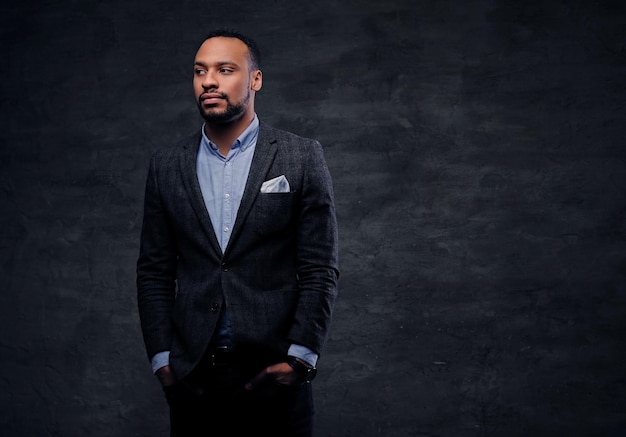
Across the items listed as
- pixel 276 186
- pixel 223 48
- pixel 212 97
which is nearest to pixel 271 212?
pixel 276 186

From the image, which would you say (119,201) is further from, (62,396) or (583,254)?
(583,254)

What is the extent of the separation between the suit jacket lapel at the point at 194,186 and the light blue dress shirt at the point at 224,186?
2 centimetres

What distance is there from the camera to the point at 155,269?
189 cm

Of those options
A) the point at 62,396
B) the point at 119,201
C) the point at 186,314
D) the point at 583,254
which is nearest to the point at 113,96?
the point at 119,201

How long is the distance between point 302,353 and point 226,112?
0.66m

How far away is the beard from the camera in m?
1.77

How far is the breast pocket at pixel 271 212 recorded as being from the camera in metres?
1.76

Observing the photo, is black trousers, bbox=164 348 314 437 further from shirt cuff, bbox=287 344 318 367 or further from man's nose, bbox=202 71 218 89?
man's nose, bbox=202 71 218 89

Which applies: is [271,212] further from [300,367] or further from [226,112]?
[300,367]

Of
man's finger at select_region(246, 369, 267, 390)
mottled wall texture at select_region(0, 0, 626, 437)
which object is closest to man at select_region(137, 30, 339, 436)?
man's finger at select_region(246, 369, 267, 390)

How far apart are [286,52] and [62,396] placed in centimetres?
188

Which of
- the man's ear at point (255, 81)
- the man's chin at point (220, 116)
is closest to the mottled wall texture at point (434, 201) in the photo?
the man's ear at point (255, 81)

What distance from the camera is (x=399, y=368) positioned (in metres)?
2.99

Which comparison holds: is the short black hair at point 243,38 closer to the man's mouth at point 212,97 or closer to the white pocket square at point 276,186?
the man's mouth at point 212,97
